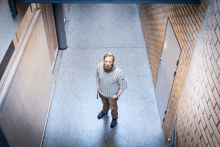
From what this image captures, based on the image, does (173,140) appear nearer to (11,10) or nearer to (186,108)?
(186,108)

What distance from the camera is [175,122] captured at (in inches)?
148

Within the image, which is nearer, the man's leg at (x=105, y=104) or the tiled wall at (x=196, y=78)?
the tiled wall at (x=196, y=78)

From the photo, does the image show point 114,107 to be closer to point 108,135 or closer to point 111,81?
point 108,135

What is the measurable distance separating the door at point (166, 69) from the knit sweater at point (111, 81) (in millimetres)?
1019

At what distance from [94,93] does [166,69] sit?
1965 mm

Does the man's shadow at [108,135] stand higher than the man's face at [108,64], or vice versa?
the man's face at [108,64]

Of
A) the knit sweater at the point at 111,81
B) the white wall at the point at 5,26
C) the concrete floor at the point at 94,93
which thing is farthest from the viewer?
the concrete floor at the point at 94,93

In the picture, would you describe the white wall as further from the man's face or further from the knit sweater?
the knit sweater

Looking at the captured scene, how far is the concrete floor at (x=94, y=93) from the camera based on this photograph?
15.0ft

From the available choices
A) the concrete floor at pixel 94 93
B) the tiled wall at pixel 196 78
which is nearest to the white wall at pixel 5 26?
the tiled wall at pixel 196 78

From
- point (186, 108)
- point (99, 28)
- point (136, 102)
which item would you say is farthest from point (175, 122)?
point (99, 28)

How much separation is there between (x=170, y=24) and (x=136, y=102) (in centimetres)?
205

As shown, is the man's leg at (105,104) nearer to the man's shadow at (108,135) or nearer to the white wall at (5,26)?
the man's shadow at (108,135)

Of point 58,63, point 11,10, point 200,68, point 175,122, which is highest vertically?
point 58,63
